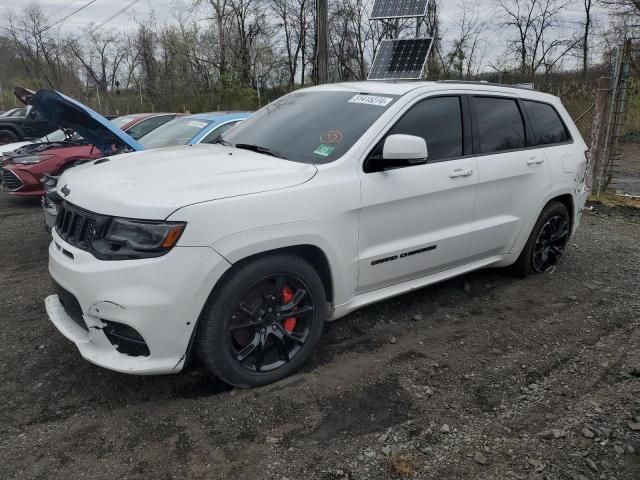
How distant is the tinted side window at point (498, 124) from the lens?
4.27 meters

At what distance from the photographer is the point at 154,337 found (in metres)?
2.72

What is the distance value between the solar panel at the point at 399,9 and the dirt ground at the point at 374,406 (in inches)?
247

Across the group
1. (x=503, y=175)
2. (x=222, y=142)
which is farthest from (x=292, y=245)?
(x=503, y=175)

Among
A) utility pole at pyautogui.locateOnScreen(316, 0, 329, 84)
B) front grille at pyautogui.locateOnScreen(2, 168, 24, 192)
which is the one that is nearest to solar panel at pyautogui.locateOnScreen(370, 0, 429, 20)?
utility pole at pyautogui.locateOnScreen(316, 0, 329, 84)

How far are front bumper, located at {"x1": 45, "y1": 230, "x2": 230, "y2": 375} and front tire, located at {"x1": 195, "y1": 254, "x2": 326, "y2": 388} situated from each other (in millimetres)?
117

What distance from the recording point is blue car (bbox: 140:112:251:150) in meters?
6.77

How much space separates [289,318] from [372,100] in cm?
170

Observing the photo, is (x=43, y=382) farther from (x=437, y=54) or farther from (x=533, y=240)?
(x=437, y=54)

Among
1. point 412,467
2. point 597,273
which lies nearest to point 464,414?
point 412,467

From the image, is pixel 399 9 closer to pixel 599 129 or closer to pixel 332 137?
pixel 599 129

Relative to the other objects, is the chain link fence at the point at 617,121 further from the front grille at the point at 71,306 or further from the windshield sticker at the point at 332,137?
the front grille at the point at 71,306

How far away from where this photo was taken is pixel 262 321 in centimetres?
311

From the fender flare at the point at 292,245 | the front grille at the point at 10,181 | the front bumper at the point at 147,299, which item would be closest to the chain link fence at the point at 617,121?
the fender flare at the point at 292,245

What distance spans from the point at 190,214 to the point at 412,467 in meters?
1.68
